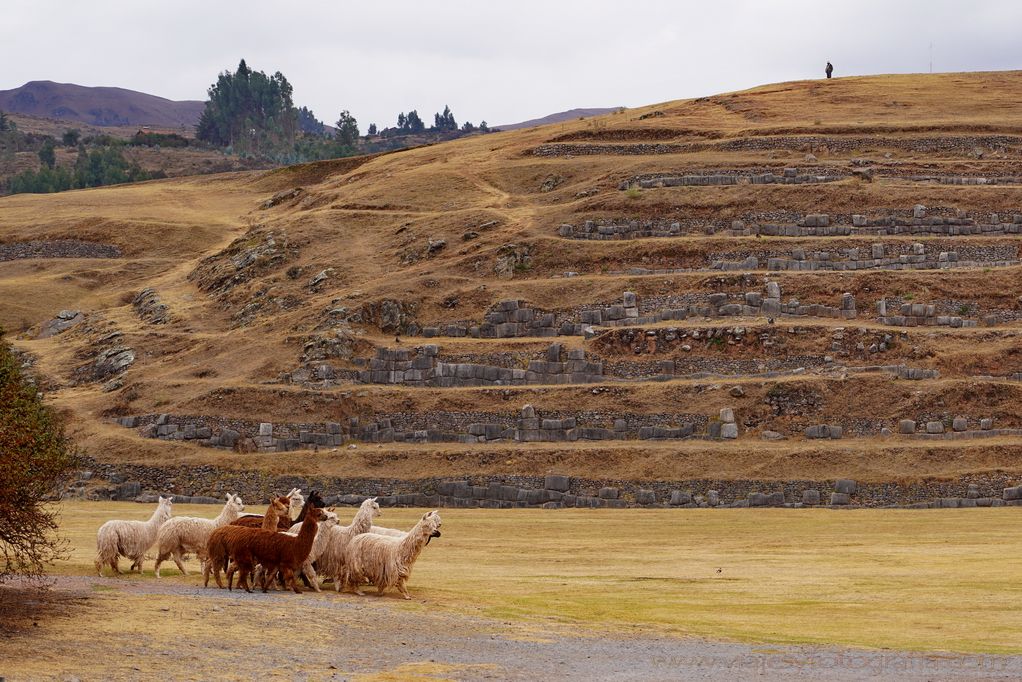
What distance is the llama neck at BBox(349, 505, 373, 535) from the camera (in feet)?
92.3

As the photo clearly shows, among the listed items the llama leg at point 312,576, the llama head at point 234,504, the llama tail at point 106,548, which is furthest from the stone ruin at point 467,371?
the llama leg at point 312,576

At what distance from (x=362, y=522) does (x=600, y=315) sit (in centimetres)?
4055

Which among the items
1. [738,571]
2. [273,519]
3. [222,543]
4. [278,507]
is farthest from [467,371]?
[222,543]

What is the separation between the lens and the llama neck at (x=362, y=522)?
92.3 ft

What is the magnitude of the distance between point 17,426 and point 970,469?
39607 mm

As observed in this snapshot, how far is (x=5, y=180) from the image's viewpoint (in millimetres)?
182875

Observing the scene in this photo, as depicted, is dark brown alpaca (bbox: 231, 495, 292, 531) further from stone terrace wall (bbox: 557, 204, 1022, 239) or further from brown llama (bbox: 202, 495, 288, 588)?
stone terrace wall (bbox: 557, 204, 1022, 239)

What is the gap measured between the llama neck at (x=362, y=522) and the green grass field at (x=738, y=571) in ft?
5.45

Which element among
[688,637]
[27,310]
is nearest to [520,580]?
[688,637]

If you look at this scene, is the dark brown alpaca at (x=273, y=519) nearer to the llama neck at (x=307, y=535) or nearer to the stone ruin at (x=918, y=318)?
the llama neck at (x=307, y=535)

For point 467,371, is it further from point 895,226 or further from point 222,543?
point 222,543

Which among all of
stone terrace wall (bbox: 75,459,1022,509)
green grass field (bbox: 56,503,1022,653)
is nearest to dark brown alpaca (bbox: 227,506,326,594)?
green grass field (bbox: 56,503,1022,653)

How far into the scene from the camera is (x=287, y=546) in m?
26.7

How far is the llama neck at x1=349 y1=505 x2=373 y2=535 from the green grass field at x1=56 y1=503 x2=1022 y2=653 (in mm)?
1661
